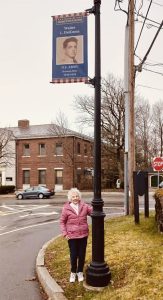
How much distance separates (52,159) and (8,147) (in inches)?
260

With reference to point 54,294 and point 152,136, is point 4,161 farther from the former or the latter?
point 54,294

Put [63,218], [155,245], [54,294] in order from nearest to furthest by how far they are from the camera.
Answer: [54,294] < [63,218] < [155,245]

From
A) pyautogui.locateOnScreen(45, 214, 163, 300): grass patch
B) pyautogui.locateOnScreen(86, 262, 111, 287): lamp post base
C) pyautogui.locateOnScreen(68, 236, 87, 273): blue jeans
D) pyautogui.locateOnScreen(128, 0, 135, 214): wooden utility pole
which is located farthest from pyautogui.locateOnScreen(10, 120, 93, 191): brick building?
pyautogui.locateOnScreen(86, 262, 111, 287): lamp post base

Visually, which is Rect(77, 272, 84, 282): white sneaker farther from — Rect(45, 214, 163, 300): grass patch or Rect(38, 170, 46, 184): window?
Rect(38, 170, 46, 184): window

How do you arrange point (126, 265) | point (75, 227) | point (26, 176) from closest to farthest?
point (75, 227), point (126, 265), point (26, 176)

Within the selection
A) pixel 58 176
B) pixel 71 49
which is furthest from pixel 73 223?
pixel 58 176

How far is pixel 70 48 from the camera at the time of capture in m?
8.23

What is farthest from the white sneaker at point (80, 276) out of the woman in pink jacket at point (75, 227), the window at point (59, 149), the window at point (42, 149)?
the window at point (42, 149)

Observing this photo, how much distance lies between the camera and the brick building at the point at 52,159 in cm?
5203

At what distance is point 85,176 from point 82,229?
48113mm

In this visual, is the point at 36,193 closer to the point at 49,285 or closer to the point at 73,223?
the point at 49,285

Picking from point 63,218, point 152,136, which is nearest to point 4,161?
point 152,136

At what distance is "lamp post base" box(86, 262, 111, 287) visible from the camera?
6918mm

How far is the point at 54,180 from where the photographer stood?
52375 millimetres
